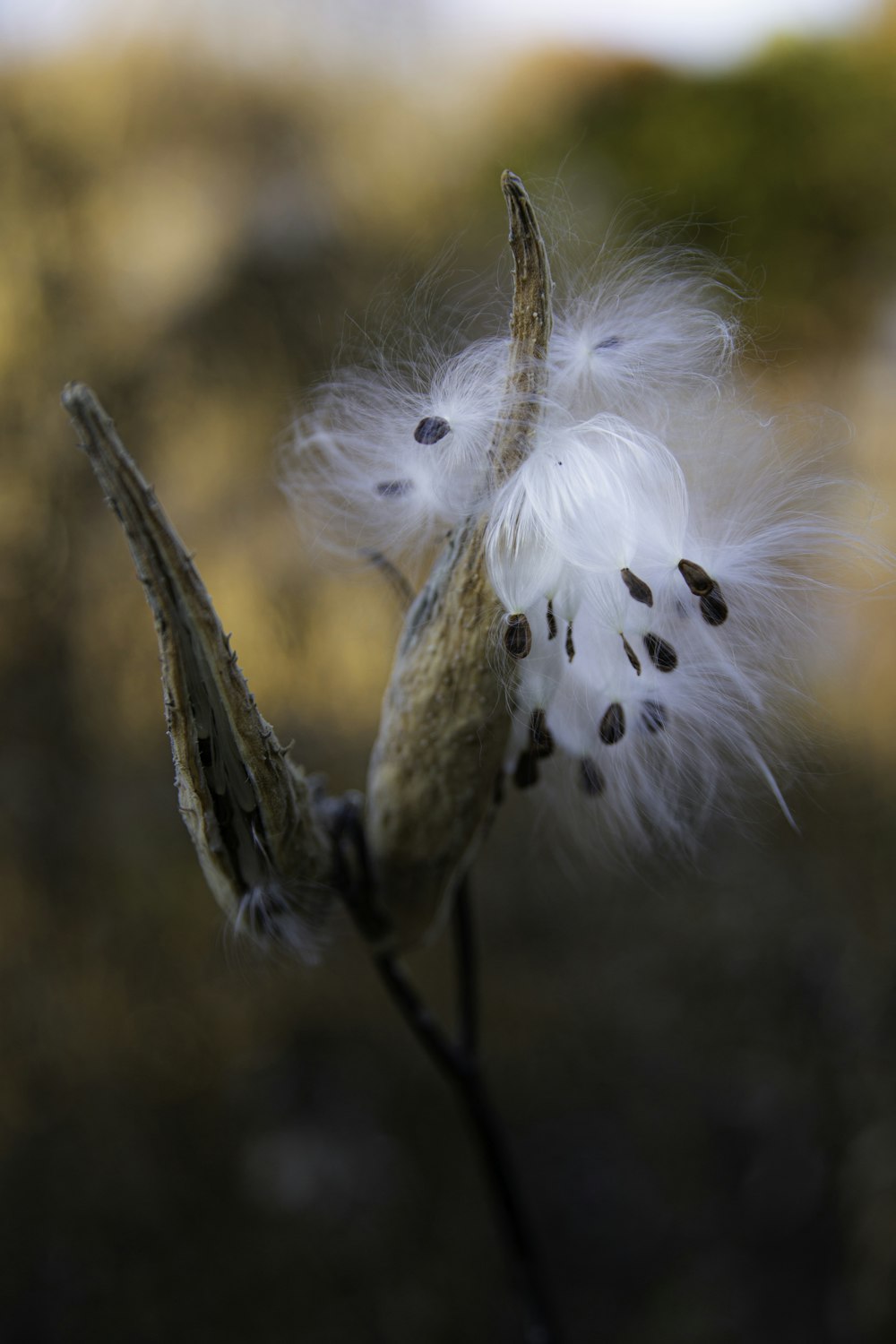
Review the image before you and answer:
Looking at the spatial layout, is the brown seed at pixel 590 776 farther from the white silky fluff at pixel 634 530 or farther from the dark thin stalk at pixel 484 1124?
the dark thin stalk at pixel 484 1124

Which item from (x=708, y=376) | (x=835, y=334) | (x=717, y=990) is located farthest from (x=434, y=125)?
(x=717, y=990)

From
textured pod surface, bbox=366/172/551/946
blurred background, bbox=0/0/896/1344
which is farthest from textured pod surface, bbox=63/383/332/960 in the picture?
blurred background, bbox=0/0/896/1344

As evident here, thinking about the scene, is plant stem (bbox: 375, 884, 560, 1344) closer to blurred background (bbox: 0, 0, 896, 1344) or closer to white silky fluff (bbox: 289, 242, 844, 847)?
white silky fluff (bbox: 289, 242, 844, 847)

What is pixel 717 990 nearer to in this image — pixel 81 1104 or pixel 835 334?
pixel 81 1104

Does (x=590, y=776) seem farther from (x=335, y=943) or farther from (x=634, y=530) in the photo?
(x=335, y=943)

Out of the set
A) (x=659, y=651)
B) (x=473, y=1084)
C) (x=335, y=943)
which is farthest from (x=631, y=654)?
(x=335, y=943)

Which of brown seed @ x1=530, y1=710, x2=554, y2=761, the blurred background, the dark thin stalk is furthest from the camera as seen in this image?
the blurred background
